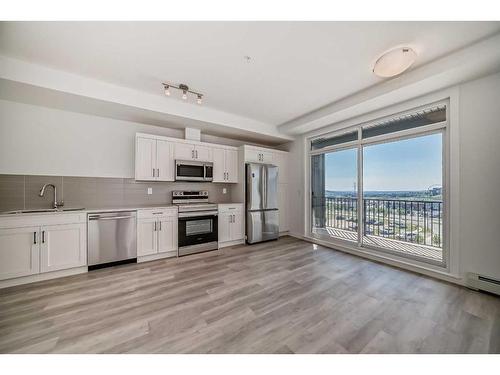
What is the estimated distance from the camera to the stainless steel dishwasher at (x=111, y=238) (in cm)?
288

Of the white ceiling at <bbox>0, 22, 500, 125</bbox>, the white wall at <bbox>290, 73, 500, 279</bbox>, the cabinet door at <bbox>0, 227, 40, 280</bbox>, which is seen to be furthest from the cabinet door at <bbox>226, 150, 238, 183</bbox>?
the white wall at <bbox>290, 73, 500, 279</bbox>

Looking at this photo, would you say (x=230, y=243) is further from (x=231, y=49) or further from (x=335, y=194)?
(x=231, y=49)

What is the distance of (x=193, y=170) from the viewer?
3.97 meters

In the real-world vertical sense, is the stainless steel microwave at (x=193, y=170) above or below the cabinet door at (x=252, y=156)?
below

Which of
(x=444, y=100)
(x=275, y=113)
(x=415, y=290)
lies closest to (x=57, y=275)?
(x=275, y=113)

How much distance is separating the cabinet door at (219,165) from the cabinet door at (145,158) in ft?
4.03

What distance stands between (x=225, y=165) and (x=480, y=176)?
4.00 m

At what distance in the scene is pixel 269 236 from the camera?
15.0 feet

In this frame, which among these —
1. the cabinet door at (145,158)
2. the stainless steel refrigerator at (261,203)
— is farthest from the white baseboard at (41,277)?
the stainless steel refrigerator at (261,203)

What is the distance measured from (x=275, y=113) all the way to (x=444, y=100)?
8.29 feet

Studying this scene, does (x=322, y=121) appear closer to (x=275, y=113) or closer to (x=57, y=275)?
(x=275, y=113)

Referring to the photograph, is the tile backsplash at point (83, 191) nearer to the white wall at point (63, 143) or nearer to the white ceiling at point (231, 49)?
the white wall at point (63, 143)

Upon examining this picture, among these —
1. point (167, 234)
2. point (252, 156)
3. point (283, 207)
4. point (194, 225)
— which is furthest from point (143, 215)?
point (283, 207)

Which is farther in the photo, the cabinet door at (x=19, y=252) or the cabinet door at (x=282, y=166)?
the cabinet door at (x=282, y=166)
